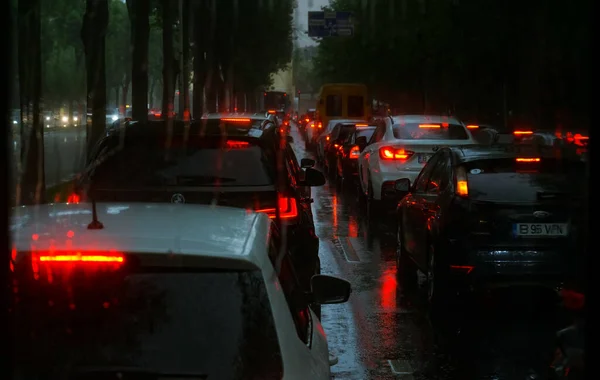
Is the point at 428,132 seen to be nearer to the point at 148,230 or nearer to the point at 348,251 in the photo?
the point at 348,251

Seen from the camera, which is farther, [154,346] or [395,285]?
[395,285]

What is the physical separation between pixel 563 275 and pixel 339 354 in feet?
7.63

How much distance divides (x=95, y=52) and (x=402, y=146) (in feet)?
26.2

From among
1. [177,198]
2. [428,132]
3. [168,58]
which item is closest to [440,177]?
[177,198]

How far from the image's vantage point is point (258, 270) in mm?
3514

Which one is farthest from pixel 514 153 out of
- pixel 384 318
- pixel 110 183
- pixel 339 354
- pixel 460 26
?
pixel 460 26

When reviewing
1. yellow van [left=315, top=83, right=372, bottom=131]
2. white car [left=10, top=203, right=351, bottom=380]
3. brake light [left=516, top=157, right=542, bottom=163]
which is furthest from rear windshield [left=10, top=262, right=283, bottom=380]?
yellow van [left=315, top=83, right=372, bottom=131]

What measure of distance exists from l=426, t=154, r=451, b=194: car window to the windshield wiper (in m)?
6.74

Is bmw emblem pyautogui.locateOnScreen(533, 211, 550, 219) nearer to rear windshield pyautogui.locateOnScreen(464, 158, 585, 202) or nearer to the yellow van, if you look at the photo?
rear windshield pyautogui.locateOnScreen(464, 158, 585, 202)

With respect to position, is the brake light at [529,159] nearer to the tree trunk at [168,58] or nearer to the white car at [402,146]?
the white car at [402,146]

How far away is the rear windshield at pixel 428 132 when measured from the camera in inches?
719

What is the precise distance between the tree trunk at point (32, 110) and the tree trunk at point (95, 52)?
321 centimetres

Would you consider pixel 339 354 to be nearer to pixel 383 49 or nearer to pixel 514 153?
pixel 514 153

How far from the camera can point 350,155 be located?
23.8 meters
